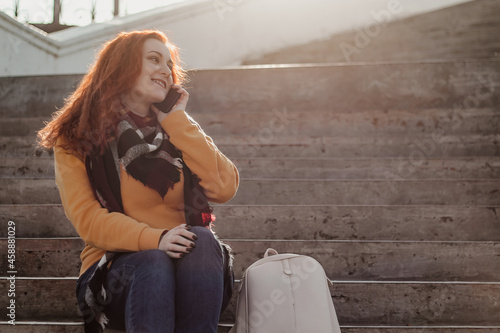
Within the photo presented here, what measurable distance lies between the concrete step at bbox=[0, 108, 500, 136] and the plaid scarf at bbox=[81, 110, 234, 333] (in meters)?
2.10

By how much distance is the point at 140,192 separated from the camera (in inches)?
76.2

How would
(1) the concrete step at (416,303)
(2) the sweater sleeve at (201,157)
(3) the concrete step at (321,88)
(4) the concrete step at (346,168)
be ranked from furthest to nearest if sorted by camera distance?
(3) the concrete step at (321,88) < (4) the concrete step at (346,168) < (1) the concrete step at (416,303) < (2) the sweater sleeve at (201,157)

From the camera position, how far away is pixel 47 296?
2318mm

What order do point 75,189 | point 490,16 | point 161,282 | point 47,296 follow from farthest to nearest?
point 490,16 → point 47,296 → point 75,189 → point 161,282

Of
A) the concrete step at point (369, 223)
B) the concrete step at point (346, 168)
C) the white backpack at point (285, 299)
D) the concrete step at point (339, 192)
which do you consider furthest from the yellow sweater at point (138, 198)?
the concrete step at point (346, 168)

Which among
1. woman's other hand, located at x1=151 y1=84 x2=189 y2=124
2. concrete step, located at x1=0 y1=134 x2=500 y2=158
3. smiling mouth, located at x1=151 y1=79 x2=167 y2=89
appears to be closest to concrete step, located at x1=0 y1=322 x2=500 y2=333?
woman's other hand, located at x1=151 y1=84 x2=189 y2=124

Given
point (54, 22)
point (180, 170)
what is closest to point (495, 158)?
point (180, 170)

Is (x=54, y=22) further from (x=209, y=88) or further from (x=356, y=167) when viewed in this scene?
(x=356, y=167)

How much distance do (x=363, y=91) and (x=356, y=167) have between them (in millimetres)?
1352

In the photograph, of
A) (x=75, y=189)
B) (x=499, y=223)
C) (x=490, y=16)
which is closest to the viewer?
(x=75, y=189)

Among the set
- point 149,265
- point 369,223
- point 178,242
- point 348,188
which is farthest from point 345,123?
point 149,265

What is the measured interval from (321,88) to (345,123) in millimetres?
666

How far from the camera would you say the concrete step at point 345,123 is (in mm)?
4008

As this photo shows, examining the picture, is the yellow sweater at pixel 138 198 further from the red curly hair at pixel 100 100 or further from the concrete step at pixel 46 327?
the concrete step at pixel 46 327
